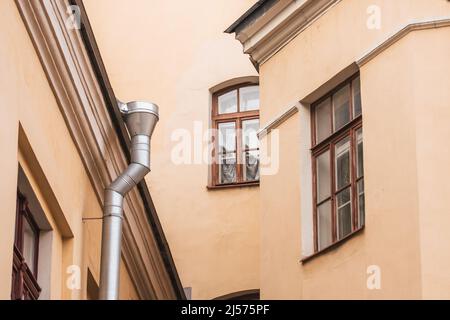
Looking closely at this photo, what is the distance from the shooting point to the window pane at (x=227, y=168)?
79.4ft

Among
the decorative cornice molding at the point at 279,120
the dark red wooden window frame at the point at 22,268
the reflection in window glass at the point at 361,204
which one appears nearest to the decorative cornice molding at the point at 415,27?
the reflection in window glass at the point at 361,204

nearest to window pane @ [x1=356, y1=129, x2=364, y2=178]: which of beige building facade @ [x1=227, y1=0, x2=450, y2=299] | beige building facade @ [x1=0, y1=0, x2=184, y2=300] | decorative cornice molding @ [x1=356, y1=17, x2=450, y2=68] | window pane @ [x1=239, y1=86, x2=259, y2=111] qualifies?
beige building facade @ [x1=227, y1=0, x2=450, y2=299]

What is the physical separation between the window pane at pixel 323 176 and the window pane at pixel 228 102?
6.38 m

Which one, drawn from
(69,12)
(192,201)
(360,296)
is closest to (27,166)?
(69,12)

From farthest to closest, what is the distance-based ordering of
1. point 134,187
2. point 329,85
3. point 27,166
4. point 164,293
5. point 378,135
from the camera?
1. point 164,293
2. point 134,187
3. point 329,85
4. point 378,135
5. point 27,166

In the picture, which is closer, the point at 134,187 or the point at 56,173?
the point at 56,173

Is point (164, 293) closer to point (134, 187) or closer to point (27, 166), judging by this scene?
point (134, 187)

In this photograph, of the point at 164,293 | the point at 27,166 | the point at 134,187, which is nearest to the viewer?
the point at 27,166

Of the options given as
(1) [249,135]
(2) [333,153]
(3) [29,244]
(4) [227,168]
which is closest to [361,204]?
(2) [333,153]

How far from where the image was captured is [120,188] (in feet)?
59.9

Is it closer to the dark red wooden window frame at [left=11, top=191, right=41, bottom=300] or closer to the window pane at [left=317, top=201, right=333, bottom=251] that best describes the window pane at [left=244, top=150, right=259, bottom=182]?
the window pane at [left=317, top=201, right=333, bottom=251]

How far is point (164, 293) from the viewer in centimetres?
2222

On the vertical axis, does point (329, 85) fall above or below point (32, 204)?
above

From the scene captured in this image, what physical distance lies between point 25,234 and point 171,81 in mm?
8774
